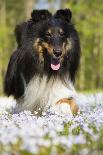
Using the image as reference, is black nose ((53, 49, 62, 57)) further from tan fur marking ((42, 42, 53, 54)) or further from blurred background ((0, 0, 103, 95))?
blurred background ((0, 0, 103, 95))

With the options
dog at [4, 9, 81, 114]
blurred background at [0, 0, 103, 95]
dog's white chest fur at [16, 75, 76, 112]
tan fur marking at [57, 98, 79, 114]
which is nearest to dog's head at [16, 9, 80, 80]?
dog at [4, 9, 81, 114]

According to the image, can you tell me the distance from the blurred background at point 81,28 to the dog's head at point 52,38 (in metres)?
18.8

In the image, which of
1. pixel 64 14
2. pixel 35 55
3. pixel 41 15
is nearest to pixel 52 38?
pixel 35 55

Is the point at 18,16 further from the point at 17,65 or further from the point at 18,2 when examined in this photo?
the point at 17,65

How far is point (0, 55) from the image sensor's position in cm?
4428

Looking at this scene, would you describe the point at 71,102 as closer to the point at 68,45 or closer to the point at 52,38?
the point at 68,45

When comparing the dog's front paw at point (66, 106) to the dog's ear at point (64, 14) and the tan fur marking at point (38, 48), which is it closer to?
the tan fur marking at point (38, 48)

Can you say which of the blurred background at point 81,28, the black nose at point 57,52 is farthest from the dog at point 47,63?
the blurred background at point 81,28

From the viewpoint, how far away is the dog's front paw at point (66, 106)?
959cm

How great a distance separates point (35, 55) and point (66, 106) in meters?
1.14

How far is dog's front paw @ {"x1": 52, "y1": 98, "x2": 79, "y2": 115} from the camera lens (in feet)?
31.4

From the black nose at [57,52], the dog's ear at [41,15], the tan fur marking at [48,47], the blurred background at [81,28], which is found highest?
the dog's ear at [41,15]

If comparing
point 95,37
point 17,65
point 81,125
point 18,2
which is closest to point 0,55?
point 18,2

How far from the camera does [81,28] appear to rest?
43.2m
